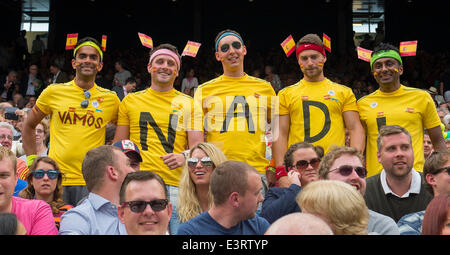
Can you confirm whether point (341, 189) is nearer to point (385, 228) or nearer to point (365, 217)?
point (365, 217)

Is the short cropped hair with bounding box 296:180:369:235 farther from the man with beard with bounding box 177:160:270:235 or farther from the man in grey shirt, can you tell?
the man in grey shirt

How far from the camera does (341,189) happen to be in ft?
8.71

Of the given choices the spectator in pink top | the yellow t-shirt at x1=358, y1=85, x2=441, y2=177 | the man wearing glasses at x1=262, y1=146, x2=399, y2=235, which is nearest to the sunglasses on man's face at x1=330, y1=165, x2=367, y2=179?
the man wearing glasses at x1=262, y1=146, x2=399, y2=235

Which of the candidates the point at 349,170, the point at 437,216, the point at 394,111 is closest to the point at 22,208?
the point at 349,170

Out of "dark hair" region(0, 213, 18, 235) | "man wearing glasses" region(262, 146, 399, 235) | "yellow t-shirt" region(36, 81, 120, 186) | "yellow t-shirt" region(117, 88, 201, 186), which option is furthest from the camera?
"yellow t-shirt" region(36, 81, 120, 186)

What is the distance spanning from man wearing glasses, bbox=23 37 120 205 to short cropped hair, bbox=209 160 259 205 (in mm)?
2149

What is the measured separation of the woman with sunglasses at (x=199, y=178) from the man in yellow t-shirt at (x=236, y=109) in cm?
68

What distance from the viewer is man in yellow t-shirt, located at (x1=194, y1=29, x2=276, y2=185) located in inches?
191

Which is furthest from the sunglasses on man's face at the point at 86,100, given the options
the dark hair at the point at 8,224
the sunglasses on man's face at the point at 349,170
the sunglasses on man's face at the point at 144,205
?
the dark hair at the point at 8,224

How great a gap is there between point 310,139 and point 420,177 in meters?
1.11

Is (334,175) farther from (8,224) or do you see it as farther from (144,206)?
(8,224)

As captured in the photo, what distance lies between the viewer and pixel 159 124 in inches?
194

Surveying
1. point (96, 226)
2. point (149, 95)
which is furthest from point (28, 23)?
point (96, 226)

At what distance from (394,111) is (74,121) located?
316 centimetres
